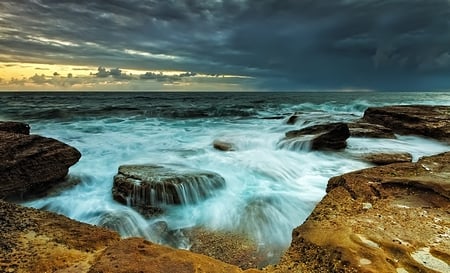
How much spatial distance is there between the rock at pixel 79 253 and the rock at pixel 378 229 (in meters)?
0.60

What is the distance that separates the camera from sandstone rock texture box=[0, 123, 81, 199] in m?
5.54

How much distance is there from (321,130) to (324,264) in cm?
835

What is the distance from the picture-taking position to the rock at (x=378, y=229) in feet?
7.57

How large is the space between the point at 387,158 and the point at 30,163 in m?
7.66

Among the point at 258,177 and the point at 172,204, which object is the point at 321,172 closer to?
the point at 258,177

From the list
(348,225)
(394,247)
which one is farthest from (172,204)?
(394,247)

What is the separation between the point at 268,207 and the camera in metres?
5.87

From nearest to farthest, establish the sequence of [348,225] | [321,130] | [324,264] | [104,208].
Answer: [324,264], [348,225], [104,208], [321,130]

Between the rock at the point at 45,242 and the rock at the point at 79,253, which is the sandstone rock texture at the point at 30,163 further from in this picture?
the rock at the point at 79,253

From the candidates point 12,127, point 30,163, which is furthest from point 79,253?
point 12,127

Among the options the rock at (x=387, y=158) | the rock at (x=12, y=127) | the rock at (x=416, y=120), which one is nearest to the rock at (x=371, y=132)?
the rock at (x=416, y=120)

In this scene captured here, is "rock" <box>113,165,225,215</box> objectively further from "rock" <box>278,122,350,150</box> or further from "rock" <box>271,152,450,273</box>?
"rock" <box>278,122,350,150</box>

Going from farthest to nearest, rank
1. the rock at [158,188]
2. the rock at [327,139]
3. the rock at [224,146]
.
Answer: the rock at [224,146] < the rock at [327,139] < the rock at [158,188]

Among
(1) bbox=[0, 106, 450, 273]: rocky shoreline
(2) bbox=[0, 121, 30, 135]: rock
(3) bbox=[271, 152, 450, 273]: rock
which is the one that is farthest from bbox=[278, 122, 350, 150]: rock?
(2) bbox=[0, 121, 30, 135]: rock
